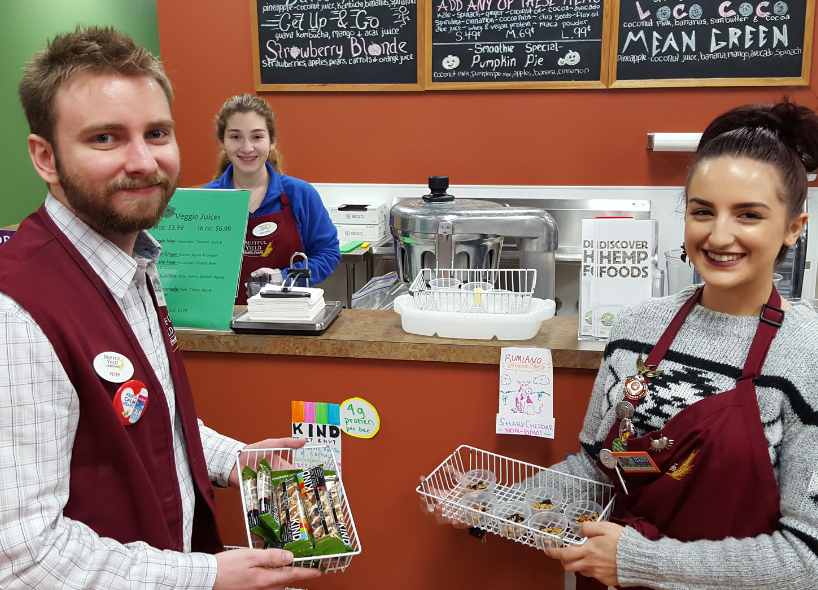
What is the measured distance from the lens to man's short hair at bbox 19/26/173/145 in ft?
3.59

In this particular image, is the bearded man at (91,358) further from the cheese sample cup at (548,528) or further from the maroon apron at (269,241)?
the maroon apron at (269,241)

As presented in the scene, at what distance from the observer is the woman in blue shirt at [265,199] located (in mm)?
3002

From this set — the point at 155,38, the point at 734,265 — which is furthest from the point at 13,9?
the point at 734,265

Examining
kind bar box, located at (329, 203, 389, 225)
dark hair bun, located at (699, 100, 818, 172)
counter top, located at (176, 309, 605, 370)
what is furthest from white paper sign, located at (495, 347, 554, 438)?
kind bar box, located at (329, 203, 389, 225)

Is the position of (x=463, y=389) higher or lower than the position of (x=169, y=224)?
lower

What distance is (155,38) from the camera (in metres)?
5.80

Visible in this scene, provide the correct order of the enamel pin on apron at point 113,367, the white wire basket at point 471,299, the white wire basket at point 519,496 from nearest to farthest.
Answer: the enamel pin on apron at point 113,367 → the white wire basket at point 519,496 → the white wire basket at point 471,299

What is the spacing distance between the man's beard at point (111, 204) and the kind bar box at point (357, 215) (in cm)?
288

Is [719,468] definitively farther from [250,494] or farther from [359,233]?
[359,233]

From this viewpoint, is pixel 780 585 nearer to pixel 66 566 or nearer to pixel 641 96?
pixel 66 566

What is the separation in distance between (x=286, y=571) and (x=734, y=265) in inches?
37.3

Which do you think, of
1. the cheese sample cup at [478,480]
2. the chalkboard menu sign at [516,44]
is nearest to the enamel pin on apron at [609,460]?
the cheese sample cup at [478,480]

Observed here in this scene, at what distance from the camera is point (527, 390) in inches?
70.4

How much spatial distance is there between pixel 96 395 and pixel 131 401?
86 mm
